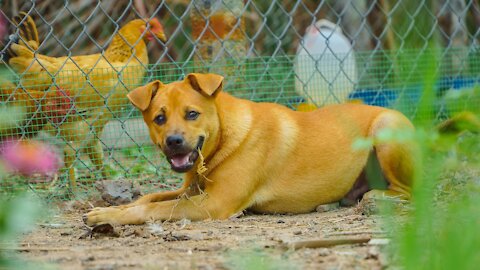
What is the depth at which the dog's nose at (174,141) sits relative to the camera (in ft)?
14.2

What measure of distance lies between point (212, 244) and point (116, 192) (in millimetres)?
1646

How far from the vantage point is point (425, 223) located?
233 cm

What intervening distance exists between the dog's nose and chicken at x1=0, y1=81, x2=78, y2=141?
1.18m

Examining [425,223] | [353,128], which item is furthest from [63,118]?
[425,223]

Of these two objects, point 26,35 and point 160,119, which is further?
point 26,35

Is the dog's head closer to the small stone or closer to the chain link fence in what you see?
the chain link fence

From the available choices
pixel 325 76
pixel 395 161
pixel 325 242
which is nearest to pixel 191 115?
pixel 395 161

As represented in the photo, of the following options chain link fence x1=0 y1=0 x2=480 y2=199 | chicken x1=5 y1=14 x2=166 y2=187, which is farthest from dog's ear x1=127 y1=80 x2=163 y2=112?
chicken x1=5 y1=14 x2=166 y2=187

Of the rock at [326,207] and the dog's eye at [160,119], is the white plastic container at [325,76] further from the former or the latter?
the dog's eye at [160,119]

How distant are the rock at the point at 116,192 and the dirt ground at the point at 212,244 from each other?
0.23 metres

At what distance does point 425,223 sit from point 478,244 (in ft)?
0.51

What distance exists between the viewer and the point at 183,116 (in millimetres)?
4492

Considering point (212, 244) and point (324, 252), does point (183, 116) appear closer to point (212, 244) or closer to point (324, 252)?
point (212, 244)

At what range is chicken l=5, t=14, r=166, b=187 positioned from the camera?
17.8 ft
